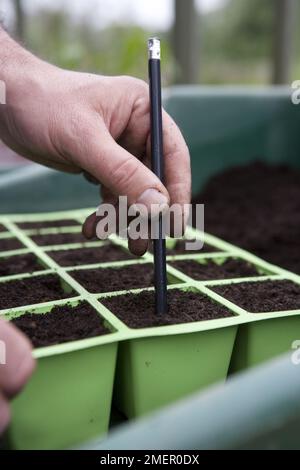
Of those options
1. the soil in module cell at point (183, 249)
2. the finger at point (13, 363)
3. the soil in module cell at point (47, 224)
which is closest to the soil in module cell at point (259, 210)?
the soil in module cell at point (183, 249)

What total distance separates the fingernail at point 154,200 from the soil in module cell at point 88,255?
0.30 m

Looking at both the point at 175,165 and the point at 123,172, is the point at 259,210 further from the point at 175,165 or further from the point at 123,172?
the point at 123,172

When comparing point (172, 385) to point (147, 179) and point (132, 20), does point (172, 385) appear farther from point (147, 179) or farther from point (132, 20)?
point (132, 20)

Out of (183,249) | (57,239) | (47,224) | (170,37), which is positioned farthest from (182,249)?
(170,37)

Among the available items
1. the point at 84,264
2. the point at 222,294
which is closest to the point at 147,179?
the point at 222,294

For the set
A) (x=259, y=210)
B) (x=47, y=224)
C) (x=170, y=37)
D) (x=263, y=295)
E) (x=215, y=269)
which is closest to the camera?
(x=263, y=295)

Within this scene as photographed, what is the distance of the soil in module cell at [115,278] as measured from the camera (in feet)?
2.51

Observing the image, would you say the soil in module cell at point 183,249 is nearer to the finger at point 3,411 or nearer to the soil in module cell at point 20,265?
the soil in module cell at point 20,265

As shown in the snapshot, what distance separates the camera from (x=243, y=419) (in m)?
0.39

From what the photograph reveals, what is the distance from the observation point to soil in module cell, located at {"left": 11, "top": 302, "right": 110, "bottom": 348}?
0.59 m

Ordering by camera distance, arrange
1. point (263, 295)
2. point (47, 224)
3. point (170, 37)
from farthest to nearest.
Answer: point (170, 37) → point (47, 224) → point (263, 295)

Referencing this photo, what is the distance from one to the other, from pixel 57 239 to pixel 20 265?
0.20 m

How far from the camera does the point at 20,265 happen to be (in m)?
0.89
